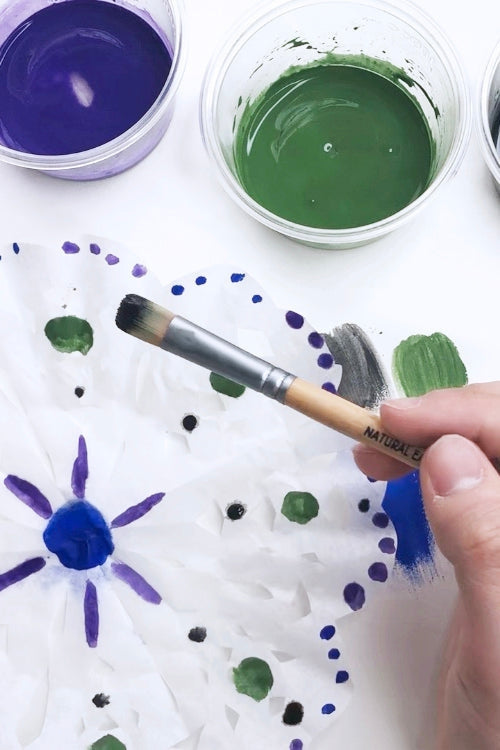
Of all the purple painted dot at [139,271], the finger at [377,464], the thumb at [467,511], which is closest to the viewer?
the thumb at [467,511]

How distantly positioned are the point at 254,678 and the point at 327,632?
0.30 feet

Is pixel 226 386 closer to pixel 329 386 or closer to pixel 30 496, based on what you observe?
pixel 329 386

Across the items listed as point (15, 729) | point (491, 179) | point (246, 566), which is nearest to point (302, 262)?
point (491, 179)

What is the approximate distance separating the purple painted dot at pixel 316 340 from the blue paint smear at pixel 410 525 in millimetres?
172

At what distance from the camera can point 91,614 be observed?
2.96 feet

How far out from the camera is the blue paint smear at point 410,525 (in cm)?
89

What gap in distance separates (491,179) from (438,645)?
0.53 meters

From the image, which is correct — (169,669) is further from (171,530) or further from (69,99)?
(69,99)

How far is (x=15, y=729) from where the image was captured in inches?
35.0

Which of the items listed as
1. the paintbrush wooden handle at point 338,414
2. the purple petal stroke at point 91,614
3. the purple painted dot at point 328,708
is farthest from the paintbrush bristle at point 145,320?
the purple painted dot at point 328,708

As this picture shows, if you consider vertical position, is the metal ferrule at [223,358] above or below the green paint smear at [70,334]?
below

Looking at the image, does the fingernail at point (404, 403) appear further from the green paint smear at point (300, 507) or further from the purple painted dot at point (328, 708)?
the purple painted dot at point (328, 708)

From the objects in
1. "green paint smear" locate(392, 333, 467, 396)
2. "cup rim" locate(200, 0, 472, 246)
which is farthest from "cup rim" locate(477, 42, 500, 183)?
"green paint smear" locate(392, 333, 467, 396)

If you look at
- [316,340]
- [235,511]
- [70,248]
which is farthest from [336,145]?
[235,511]
